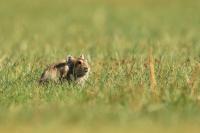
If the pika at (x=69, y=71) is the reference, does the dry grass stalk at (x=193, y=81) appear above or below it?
below

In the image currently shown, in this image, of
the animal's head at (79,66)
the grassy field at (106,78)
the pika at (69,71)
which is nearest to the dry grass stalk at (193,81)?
the grassy field at (106,78)

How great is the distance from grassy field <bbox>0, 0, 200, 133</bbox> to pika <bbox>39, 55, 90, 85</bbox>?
204 mm

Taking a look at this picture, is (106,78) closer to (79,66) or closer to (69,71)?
(79,66)

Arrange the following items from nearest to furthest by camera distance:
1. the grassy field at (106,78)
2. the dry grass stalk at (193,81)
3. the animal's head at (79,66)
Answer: the grassy field at (106,78) < the dry grass stalk at (193,81) < the animal's head at (79,66)

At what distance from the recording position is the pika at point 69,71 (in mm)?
13059

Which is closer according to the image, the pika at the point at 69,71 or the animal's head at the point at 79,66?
the pika at the point at 69,71

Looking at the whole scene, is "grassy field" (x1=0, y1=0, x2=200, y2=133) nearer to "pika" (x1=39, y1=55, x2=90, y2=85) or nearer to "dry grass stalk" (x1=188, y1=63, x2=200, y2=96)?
"dry grass stalk" (x1=188, y1=63, x2=200, y2=96)

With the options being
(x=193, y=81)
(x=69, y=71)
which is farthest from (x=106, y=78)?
(x=193, y=81)

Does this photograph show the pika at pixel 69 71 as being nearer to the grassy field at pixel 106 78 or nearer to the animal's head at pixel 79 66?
the animal's head at pixel 79 66

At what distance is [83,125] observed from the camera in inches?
376

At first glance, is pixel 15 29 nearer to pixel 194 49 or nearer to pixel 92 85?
pixel 194 49

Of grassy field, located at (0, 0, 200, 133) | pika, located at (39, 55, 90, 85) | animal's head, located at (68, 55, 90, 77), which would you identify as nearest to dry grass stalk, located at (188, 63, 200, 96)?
grassy field, located at (0, 0, 200, 133)

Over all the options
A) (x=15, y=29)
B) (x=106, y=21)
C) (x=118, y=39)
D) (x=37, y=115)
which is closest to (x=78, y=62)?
(x=37, y=115)

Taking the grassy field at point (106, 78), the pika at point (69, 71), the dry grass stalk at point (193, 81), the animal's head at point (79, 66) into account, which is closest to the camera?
the grassy field at point (106, 78)
